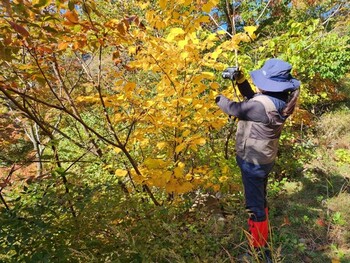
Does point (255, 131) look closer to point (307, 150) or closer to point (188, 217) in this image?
point (188, 217)

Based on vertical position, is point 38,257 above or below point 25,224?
below

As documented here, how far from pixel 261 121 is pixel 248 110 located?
140 mm

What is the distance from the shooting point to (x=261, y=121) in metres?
2.39

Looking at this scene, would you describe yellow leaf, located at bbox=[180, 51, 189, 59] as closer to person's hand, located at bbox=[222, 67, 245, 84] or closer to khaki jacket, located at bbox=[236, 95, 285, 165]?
person's hand, located at bbox=[222, 67, 245, 84]

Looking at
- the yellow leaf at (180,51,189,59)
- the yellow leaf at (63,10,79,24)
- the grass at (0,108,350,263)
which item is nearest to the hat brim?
the yellow leaf at (180,51,189,59)

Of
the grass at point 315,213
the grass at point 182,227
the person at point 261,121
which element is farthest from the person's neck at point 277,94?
the grass at point 182,227

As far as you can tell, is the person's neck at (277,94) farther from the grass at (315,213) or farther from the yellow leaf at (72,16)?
the yellow leaf at (72,16)

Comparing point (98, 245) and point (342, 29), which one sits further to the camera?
point (342, 29)

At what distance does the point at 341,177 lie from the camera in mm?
4574

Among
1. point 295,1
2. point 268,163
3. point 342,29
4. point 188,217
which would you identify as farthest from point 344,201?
point 295,1

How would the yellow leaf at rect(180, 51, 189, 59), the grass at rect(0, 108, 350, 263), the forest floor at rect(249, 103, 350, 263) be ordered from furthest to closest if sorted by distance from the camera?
1. the forest floor at rect(249, 103, 350, 263)
2. the yellow leaf at rect(180, 51, 189, 59)
3. the grass at rect(0, 108, 350, 263)

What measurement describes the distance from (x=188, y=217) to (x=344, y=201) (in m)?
2.12

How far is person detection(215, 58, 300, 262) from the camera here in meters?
2.38

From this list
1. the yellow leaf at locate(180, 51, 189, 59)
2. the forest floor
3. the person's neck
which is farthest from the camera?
the forest floor
